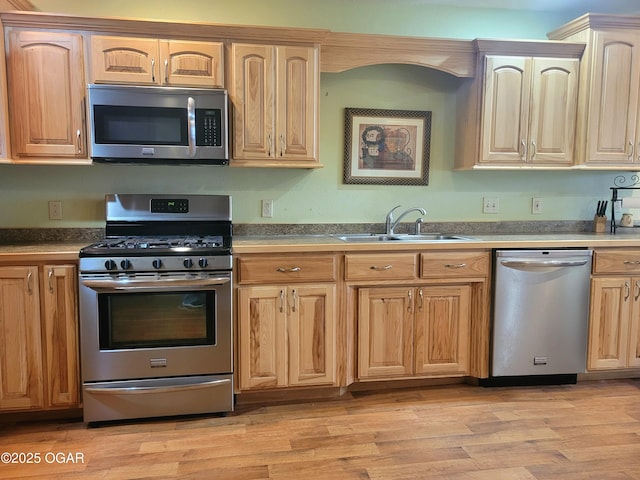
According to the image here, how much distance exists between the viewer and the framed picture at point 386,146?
309cm

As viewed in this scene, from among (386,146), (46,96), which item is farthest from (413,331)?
(46,96)

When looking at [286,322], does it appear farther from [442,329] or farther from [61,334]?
[61,334]

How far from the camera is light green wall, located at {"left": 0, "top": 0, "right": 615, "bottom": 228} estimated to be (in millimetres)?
2811

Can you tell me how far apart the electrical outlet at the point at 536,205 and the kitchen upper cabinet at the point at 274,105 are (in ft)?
5.40

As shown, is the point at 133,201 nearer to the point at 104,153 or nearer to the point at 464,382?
the point at 104,153

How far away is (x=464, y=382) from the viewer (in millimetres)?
2891

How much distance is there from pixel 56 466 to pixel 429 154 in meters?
2.70

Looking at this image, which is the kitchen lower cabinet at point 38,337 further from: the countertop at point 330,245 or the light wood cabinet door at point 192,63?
the light wood cabinet door at point 192,63

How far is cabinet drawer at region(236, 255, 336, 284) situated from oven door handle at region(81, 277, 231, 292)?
0.40ft

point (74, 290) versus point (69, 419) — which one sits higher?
point (74, 290)

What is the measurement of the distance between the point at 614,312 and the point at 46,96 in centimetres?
343

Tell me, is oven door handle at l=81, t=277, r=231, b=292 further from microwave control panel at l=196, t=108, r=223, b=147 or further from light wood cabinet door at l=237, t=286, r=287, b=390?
microwave control panel at l=196, t=108, r=223, b=147

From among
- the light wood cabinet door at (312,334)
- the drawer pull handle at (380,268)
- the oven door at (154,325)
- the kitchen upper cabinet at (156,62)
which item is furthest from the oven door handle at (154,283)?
the kitchen upper cabinet at (156,62)

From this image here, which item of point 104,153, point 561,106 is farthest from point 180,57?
point 561,106
